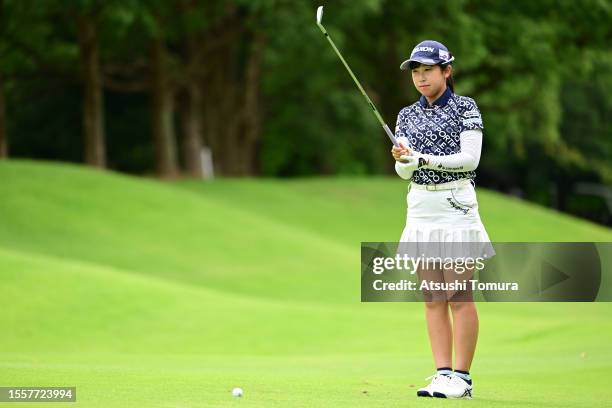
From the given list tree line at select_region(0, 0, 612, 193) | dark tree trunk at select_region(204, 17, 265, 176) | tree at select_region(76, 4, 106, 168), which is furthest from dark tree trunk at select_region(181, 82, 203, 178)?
tree at select_region(76, 4, 106, 168)

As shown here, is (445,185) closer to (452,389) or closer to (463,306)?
(463,306)

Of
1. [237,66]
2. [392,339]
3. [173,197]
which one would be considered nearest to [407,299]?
[392,339]

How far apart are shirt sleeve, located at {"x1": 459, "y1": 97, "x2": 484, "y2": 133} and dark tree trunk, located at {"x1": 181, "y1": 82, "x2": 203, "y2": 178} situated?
32.4 meters

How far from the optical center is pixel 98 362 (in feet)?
38.4

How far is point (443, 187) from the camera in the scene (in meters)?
7.80

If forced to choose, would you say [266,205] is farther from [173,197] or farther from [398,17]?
[398,17]

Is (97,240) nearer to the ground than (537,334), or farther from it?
farther from it

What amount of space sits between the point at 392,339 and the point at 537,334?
1.93 m

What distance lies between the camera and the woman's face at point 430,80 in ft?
25.8

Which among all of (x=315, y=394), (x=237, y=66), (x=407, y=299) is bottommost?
(x=315, y=394)

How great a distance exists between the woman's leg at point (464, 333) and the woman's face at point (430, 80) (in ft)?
4.36

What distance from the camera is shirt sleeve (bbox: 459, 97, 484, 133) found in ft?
25.6

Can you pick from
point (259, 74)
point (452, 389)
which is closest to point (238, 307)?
point (452, 389)

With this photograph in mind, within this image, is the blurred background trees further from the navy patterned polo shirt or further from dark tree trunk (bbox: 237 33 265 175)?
the navy patterned polo shirt
